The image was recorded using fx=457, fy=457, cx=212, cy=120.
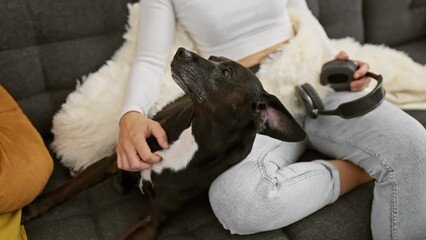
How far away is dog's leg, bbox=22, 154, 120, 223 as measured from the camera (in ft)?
4.09

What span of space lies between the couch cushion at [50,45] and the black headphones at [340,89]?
0.64m

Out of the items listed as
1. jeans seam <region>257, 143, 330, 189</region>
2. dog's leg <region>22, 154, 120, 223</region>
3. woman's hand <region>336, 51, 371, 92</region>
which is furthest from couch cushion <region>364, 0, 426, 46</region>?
dog's leg <region>22, 154, 120, 223</region>

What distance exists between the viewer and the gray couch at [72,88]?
121 cm

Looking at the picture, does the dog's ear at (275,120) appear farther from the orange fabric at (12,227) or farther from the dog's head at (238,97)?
the orange fabric at (12,227)

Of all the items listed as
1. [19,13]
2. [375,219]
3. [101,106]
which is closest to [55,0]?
[19,13]

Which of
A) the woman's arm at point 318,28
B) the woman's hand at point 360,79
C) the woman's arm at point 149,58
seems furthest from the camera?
the woman's arm at point 318,28

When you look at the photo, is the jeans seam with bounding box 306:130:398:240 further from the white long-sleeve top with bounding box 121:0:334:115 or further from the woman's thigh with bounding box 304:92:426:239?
the white long-sleeve top with bounding box 121:0:334:115

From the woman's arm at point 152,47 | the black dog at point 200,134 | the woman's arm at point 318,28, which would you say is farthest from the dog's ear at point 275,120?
the woman's arm at point 318,28

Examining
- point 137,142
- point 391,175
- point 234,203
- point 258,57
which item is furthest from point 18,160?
point 391,175

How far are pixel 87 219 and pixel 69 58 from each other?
53 cm

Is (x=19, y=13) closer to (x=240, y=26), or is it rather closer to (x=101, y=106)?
(x=101, y=106)

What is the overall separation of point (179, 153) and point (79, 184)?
30cm

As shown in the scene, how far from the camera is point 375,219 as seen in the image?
1.20 m

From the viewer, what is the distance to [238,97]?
1130 millimetres
